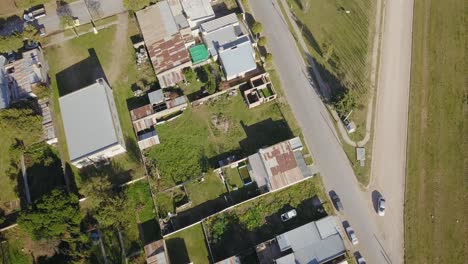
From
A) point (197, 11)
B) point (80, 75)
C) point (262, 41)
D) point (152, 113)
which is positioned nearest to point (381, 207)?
point (262, 41)

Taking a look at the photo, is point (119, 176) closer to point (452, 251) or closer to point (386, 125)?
point (386, 125)

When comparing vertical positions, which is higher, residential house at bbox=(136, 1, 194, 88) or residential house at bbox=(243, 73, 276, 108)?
residential house at bbox=(136, 1, 194, 88)

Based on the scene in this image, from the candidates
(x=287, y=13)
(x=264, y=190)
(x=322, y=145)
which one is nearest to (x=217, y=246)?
(x=264, y=190)

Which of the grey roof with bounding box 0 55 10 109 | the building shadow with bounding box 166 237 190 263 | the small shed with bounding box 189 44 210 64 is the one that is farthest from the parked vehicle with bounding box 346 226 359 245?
the grey roof with bounding box 0 55 10 109

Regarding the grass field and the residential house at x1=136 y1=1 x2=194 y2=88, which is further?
the residential house at x1=136 y1=1 x2=194 y2=88

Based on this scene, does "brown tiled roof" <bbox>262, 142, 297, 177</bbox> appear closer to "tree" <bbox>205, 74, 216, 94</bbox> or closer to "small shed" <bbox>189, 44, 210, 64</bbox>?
"tree" <bbox>205, 74, 216, 94</bbox>
